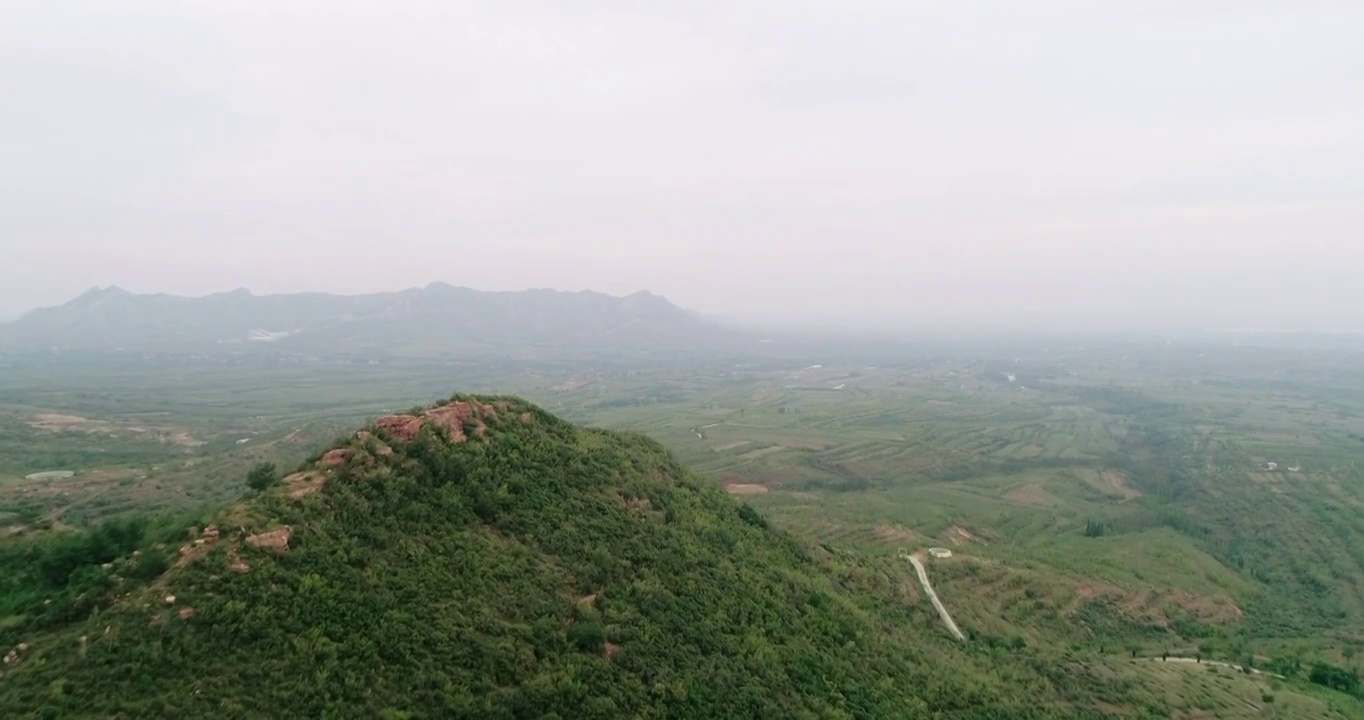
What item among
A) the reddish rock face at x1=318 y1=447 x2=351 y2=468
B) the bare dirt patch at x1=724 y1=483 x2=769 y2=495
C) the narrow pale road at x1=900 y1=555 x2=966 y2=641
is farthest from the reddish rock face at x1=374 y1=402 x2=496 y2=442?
the bare dirt patch at x1=724 y1=483 x2=769 y2=495

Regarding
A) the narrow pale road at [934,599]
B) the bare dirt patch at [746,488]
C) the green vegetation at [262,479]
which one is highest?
the green vegetation at [262,479]

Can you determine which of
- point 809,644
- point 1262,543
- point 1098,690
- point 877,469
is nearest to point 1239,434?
point 1262,543

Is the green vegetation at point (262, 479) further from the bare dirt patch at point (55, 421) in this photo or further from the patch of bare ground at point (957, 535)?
the bare dirt patch at point (55, 421)

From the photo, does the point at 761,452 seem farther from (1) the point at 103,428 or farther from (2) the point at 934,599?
(1) the point at 103,428

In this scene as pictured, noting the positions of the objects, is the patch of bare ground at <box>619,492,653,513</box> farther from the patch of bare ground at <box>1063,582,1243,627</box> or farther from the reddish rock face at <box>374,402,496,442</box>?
the patch of bare ground at <box>1063,582,1243,627</box>

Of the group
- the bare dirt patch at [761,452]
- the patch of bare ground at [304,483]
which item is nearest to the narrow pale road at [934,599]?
the patch of bare ground at [304,483]
